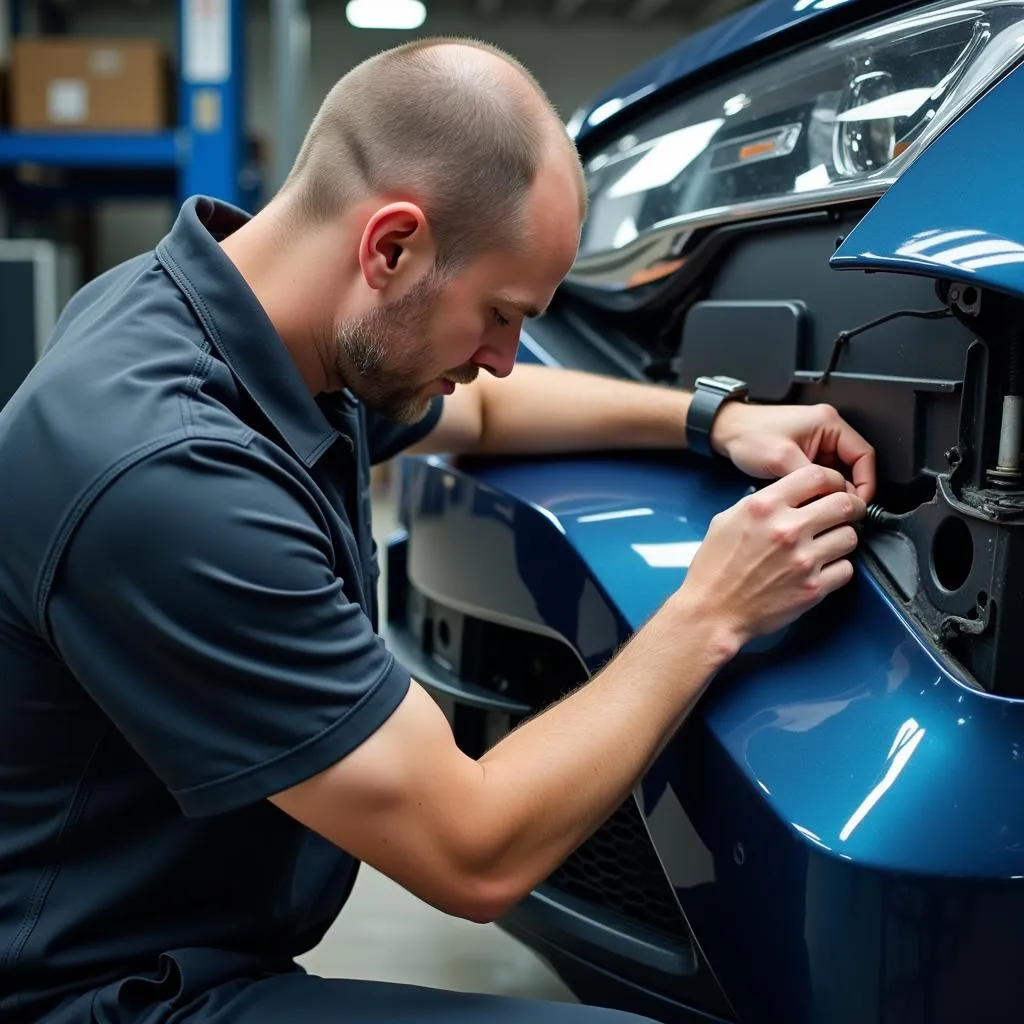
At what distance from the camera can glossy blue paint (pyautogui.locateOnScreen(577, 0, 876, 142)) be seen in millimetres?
1218

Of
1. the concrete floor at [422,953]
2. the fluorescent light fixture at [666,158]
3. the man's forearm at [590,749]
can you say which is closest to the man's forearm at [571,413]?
the fluorescent light fixture at [666,158]

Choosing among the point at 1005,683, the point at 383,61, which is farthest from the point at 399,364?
the point at 1005,683

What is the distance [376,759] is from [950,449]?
0.47 m

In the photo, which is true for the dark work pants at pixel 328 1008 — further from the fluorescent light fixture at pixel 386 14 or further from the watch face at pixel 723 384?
the fluorescent light fixture at pixel 386 14

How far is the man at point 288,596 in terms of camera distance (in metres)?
0.81

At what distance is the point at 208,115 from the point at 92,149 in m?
0.62

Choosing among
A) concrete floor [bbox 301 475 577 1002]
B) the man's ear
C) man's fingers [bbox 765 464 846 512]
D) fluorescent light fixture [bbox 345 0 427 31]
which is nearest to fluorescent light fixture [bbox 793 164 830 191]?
man's fingers [bbox 765 464 846 512]

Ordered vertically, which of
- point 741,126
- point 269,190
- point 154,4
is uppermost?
point 741,126

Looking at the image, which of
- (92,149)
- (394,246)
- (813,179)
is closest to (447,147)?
(394,246)

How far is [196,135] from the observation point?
5.21m

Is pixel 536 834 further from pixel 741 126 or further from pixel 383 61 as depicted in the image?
pixel 741 126

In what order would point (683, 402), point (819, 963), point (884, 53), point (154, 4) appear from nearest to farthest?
point (819, 963) → point (884, 53) → point (683, 402) → point (154, 4)

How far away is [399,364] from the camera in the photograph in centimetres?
101

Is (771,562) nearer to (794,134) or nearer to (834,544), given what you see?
(834,544)
